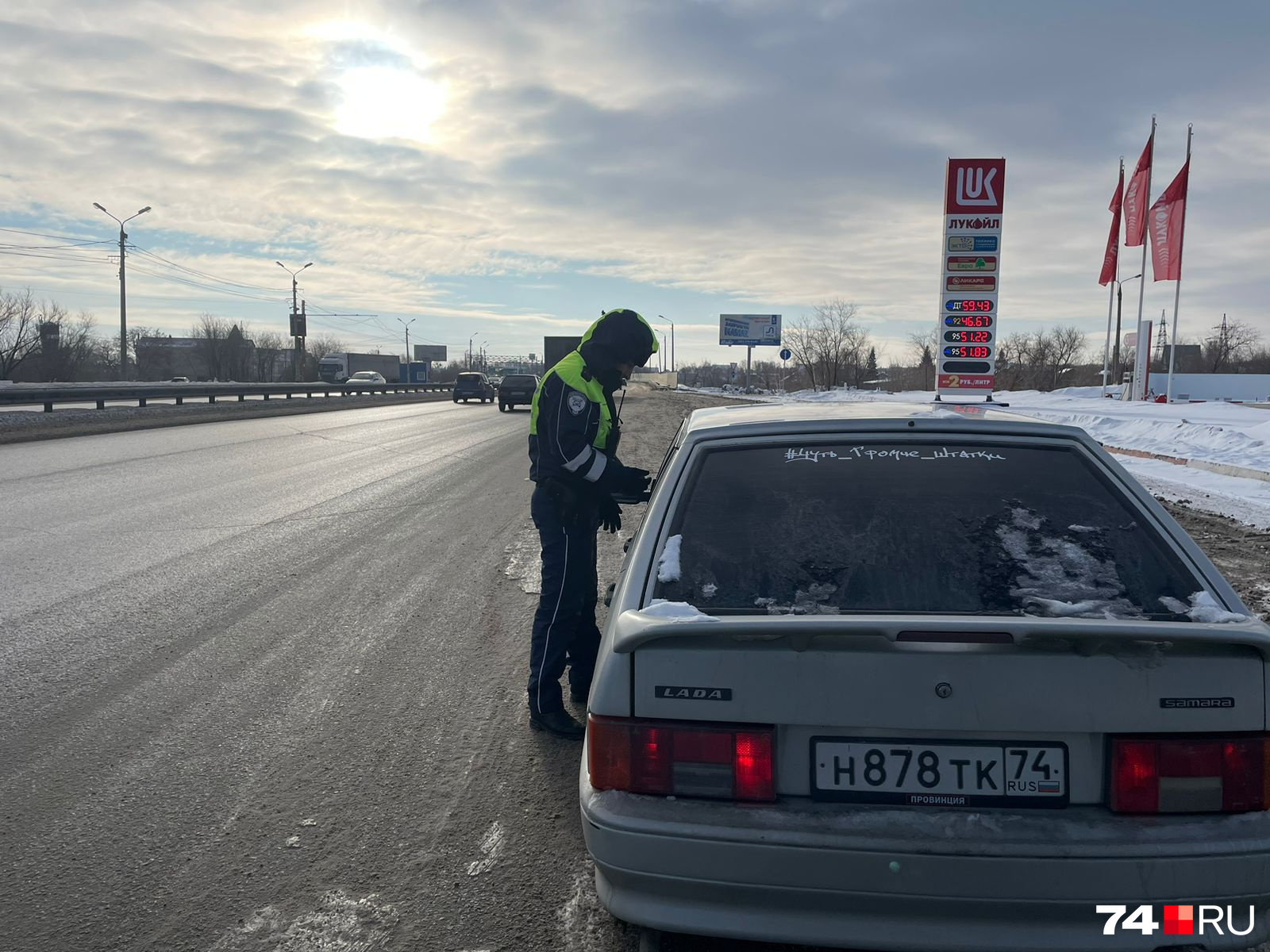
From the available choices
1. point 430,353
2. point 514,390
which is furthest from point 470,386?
point 430,353

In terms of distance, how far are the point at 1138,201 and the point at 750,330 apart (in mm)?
53355

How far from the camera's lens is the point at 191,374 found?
91.7m

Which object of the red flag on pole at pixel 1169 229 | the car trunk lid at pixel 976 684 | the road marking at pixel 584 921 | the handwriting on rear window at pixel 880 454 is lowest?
the road marking at pixel 584 921

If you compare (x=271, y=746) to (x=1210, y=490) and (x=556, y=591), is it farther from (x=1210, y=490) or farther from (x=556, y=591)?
(x=1210, y=490)

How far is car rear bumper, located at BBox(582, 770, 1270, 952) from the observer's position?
1893 mm

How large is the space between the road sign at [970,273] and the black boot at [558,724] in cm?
1208

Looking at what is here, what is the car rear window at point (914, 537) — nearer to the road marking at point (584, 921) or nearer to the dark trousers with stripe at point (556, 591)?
the road marking at point (584, 921)

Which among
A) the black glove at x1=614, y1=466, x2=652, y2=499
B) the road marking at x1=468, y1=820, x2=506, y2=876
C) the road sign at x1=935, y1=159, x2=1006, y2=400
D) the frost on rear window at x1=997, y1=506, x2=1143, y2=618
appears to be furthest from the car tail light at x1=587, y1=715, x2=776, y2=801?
the road sign at x1=935, y1=159, x2=1006, y2=400

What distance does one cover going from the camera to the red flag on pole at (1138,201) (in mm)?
27344

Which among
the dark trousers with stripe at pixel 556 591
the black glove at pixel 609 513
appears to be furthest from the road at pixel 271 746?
the black glove at pixel 609 513

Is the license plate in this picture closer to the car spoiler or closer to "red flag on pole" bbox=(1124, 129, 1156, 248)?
the car spoiler

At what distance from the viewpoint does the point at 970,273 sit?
1477 centimetres

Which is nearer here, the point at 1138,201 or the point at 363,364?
the point at 1138,201

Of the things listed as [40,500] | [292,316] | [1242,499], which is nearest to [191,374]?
[292,316]
